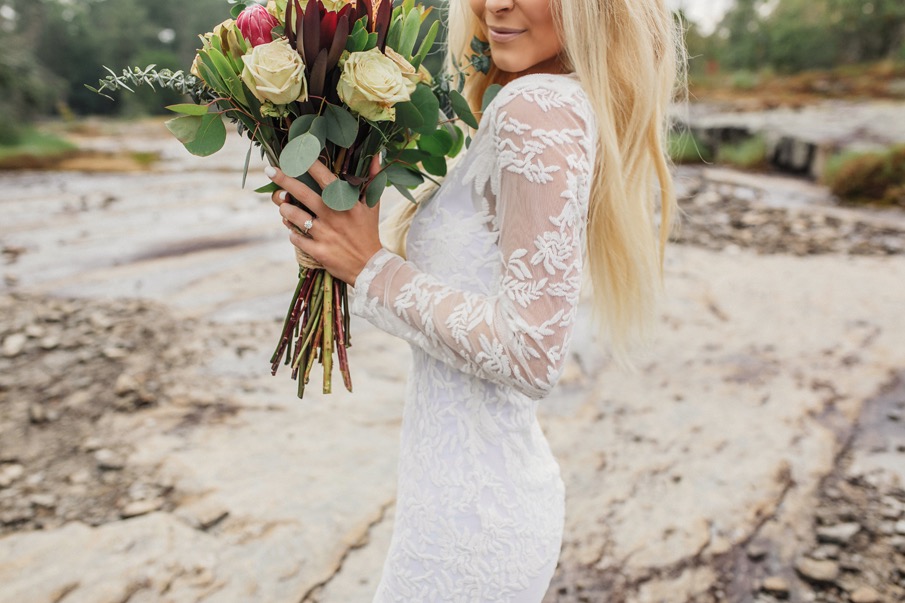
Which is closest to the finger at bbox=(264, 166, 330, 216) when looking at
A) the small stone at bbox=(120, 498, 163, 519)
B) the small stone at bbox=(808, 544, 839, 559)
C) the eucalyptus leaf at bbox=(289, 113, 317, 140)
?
the eucalyptus leaf at bbox=(289, 113, 317, 140)

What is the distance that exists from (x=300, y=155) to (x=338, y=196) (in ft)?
0.36

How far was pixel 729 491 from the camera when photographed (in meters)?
3.17

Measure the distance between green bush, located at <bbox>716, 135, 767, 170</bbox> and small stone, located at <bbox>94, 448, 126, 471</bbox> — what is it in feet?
35.6

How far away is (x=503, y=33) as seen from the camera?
4.17ft

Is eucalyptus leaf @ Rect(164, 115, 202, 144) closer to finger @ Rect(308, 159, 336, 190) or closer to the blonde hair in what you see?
finger @ Rect(308, 159, 336, 190)

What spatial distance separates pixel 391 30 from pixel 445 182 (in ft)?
1.01

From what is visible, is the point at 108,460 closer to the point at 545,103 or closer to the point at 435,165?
the point at 435,165

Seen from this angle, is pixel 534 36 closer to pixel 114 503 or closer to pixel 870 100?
pixel 114 503

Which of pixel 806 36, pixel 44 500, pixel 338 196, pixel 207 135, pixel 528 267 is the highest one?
pixel 806 36

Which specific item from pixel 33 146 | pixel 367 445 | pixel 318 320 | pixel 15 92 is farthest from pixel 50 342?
pixel 15 92

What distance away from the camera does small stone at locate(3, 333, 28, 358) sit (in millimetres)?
4281

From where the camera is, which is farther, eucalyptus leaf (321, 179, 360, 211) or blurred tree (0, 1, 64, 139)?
blurred tree (0, 1, 64, 139)

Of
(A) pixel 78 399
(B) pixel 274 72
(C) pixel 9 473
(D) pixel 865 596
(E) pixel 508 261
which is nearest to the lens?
(B) pixel 274 72

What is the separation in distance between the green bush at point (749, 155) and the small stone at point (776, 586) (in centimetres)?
992
